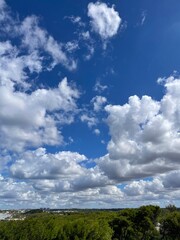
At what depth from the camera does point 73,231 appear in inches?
2832

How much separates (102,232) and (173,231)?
30490 mm

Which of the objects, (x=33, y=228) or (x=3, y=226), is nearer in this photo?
(x=33, y=228)

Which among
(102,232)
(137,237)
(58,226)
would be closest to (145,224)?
(137,237)

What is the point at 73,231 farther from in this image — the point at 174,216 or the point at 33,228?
the point at 174,216

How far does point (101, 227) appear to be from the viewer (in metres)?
76.8

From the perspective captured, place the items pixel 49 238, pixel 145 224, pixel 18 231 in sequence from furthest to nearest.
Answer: pixel 145 224 < pixel 18 231 < pixel 49 238

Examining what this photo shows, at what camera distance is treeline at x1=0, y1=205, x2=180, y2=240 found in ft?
234

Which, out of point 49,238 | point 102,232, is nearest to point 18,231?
point 49,238

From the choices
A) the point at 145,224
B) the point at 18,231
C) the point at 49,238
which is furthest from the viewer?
the point at 145,224

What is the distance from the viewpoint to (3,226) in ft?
259

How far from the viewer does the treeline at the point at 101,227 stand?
71375mm

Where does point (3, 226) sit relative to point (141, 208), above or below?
below

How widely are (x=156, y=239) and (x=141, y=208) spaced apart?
8993 mm

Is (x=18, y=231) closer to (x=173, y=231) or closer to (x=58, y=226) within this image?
(x=58, y=226)
